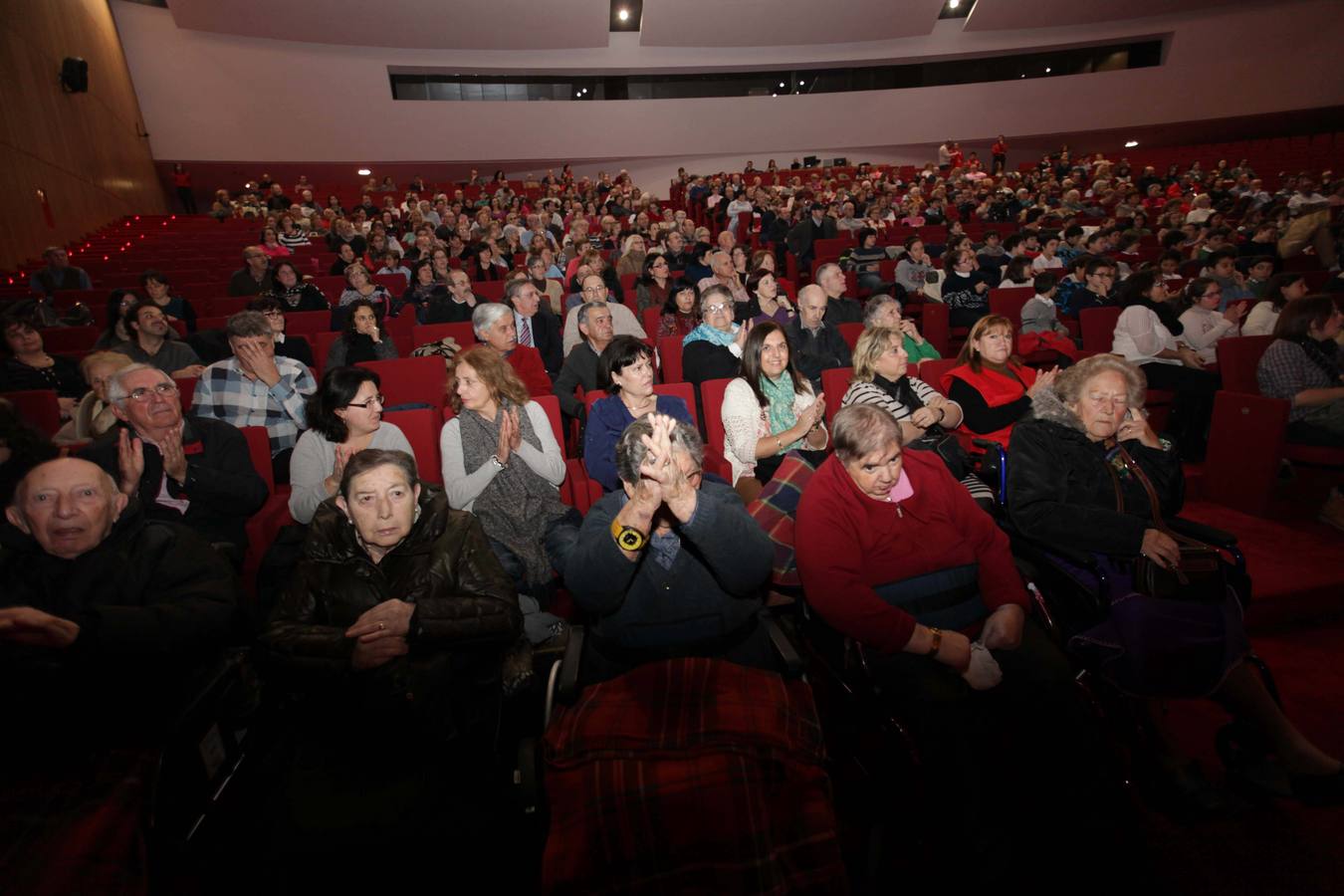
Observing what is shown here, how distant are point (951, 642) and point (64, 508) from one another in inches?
84.7

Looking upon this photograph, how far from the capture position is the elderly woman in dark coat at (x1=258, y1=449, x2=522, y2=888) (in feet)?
4.43

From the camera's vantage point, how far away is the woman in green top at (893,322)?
3.29 metres

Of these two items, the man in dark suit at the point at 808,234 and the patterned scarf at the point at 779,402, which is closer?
the patterned scarf at the point at 779,402

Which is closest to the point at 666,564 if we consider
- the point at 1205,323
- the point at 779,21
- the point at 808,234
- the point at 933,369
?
the point at 933,369

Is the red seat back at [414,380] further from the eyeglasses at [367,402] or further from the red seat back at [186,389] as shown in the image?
the eyeglasses at [367,402]

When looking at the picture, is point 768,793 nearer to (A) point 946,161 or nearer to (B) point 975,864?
(B) point 975,864

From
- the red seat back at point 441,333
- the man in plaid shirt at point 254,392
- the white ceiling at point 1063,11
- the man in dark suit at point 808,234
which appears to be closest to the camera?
the man in plaid shirt at point 254,392

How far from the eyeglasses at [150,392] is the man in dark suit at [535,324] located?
2.12m

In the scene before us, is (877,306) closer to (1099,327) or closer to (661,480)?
(1099,327)

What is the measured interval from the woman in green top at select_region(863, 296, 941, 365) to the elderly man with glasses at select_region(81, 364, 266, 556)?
9.11 ft

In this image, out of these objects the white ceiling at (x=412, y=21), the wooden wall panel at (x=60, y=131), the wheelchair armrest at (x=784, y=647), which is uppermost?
the white ceiling at (x=412, y=21)

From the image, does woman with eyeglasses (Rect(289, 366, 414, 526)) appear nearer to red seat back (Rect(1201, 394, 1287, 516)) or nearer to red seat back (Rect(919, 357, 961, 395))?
red seat back (Rect(919, 357, 961, 395))

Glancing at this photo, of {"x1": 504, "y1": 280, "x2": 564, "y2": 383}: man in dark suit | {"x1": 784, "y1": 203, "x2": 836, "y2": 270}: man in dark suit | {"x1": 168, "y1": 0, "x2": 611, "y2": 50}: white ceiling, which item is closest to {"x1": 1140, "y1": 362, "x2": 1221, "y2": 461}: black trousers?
{"x1": 504, "y1": 280, "x2": 564, "y2": 383}: man in dark suit

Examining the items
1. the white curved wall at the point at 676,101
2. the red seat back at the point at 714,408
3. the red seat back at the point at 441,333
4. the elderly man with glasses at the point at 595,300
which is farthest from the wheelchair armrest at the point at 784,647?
the white curved wall at the point at 676,101
